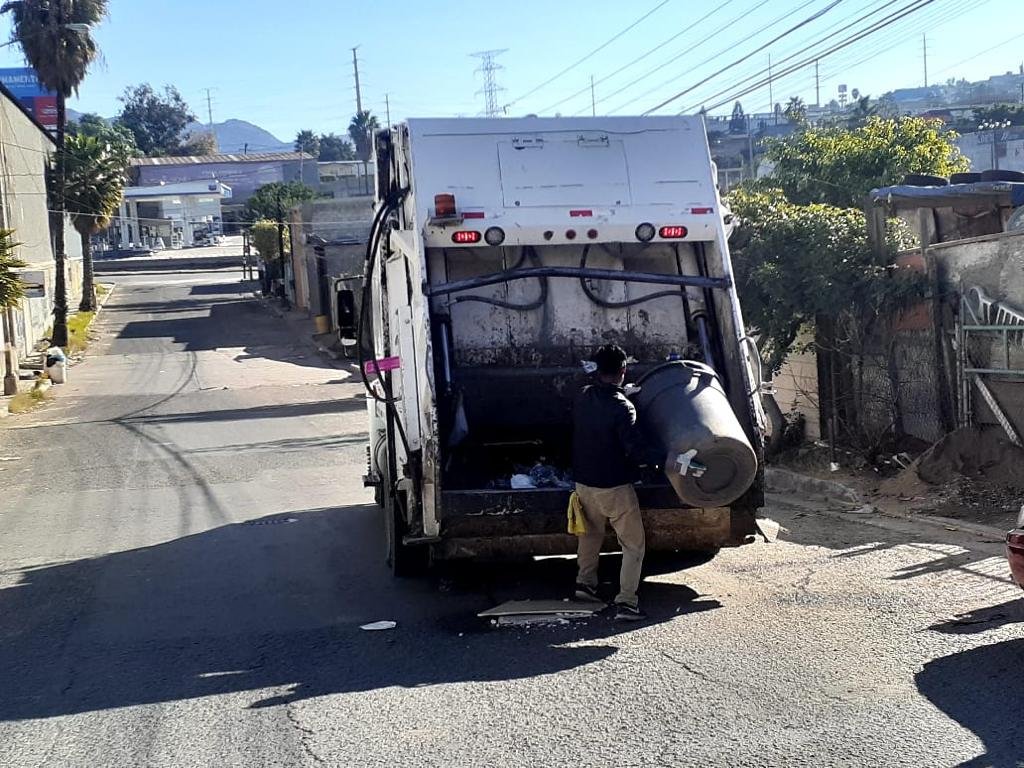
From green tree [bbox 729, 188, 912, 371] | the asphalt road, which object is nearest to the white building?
green tree [bbox 729, 188, 912, 371]

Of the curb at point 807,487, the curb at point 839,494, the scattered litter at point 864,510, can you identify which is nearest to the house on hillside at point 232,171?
the curb at point 807,487

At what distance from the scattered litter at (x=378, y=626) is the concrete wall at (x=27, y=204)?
90.8 feet

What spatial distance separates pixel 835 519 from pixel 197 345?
119ft

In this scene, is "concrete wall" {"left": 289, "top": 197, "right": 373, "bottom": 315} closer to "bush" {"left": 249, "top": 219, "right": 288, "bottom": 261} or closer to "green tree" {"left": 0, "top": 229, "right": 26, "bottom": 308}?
"bush" {"left": 249, "top": 219, "right": 288, "bottom": 261}

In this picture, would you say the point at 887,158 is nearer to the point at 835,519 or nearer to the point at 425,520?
the point at 835,519

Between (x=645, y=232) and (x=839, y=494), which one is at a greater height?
(x=645, y=232)

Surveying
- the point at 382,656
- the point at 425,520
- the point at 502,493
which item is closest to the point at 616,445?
the point at 502,493

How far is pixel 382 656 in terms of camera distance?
247 inches

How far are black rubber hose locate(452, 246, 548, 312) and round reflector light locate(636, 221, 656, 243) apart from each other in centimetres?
70

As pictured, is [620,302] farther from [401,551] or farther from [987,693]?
[987,693]

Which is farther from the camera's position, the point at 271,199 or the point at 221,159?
the point at 221,159

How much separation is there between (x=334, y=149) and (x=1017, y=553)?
518 feet

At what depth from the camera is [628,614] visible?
6770mm

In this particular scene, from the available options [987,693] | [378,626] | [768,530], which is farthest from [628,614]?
[987,693]
